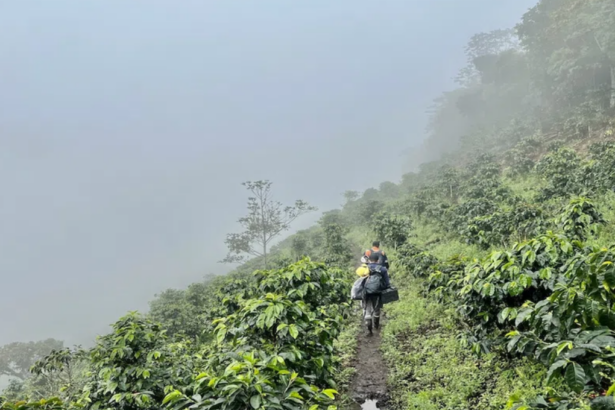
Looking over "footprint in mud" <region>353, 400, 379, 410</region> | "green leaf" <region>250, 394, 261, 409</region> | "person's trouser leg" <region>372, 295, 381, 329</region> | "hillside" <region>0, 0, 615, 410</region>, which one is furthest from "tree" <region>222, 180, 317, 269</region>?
"green leaf" <region>250, 394, 261, 409</region>

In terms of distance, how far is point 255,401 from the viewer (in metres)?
2.69

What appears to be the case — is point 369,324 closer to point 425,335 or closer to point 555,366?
point 425,335

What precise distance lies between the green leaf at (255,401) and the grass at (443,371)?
3.12 m

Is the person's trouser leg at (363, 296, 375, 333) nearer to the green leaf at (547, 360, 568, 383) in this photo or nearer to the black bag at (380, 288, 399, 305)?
the black bag at (380, 288, 399, 305)

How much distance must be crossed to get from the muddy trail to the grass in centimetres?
20

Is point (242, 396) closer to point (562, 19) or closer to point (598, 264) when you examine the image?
point (598, 264)

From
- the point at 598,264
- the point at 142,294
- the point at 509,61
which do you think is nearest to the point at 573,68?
the point at 509,61

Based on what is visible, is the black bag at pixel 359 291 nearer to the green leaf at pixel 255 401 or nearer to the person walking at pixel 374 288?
the person walking at pixel 374 288

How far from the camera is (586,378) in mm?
2496

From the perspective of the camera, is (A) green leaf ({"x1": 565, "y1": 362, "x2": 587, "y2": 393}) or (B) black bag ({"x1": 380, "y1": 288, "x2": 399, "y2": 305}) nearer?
(A) green leaf ({"x1": 565, "y1": 362, "x2": 587, "y2": 393})

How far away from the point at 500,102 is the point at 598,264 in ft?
220

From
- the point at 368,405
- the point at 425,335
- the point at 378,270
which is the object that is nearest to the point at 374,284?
the point at 378,270

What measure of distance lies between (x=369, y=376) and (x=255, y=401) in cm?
516

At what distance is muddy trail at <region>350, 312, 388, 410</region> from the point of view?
6195 millimetres
